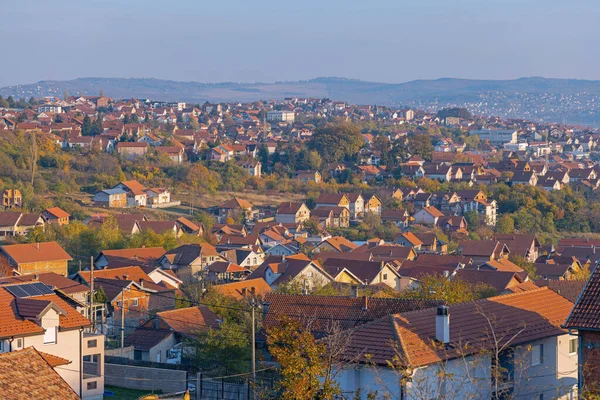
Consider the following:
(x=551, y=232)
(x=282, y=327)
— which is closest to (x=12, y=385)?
(x=282, y=327)

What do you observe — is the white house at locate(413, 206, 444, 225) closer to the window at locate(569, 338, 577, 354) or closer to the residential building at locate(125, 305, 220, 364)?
the residential building at locate(125, 305, 220, 364)

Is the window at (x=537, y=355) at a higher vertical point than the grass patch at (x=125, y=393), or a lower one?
higher

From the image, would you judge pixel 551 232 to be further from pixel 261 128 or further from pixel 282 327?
pixel 261 128

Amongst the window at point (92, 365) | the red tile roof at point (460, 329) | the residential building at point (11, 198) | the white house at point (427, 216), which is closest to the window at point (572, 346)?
the red tile roof at point (460, 329)

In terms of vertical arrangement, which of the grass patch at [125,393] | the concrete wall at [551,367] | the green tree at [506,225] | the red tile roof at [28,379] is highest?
the red tile roof at [28,379]

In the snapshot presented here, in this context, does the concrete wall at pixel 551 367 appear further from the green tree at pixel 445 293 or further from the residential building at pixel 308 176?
the residential building at pixel 308 176
